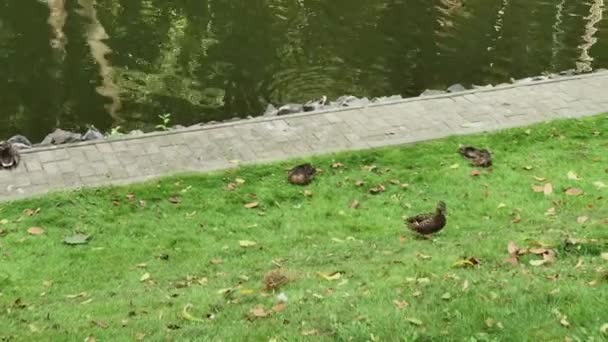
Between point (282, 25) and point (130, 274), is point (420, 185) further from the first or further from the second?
point (282, 25)

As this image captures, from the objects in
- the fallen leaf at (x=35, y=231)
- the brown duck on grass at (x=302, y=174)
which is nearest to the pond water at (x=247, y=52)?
the brown duck on grass at (x=302, y=174)

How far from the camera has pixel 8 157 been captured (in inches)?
427

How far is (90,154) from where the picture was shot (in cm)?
1134

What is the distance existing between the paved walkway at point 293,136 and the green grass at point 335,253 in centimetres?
48

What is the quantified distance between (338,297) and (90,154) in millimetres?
5608

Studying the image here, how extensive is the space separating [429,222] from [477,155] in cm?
276

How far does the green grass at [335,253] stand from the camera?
6.42 meters

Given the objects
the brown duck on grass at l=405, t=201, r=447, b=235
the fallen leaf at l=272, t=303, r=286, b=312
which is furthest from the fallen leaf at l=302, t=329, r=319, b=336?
the brown duck on grass at l=405, t=201, r=447, b=235

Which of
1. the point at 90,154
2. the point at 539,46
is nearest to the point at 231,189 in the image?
the point at 90,154

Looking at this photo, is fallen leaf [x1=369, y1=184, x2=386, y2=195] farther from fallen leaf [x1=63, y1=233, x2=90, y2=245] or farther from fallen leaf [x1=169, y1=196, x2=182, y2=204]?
fallen leaf [x1=63, y1=233, x2=90, y2=245]

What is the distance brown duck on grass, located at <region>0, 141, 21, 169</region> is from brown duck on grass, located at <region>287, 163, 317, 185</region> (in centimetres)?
373

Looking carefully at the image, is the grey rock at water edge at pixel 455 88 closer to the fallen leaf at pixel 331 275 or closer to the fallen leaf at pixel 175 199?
the fallen leaf at pixel 175 199

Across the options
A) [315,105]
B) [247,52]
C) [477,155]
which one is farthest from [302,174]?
[247,52]

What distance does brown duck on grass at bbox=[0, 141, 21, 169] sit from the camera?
35.3ft
